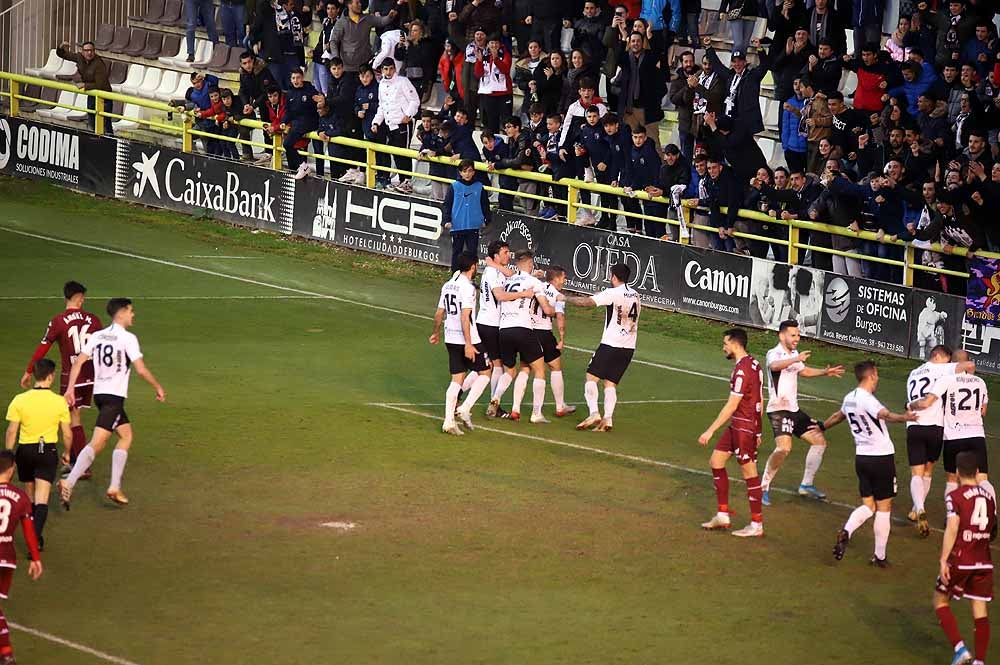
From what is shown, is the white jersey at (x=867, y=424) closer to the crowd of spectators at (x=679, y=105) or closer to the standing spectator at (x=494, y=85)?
Answer: the crowd of spectators at (x=679, y=105)

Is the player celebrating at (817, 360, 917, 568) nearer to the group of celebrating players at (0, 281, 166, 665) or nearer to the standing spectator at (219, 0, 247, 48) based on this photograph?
the group of celebrating players at (0, 281, 166, 665)

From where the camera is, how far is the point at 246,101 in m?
32.3

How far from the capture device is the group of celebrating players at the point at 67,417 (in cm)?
1213

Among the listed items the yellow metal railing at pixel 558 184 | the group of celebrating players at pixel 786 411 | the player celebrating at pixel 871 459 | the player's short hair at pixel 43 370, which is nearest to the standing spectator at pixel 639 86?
the yellow metal railing at pixel 558 184

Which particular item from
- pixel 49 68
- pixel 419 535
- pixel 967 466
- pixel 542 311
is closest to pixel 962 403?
pixel 967 466

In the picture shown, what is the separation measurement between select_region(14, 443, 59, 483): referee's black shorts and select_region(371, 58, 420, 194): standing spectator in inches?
630

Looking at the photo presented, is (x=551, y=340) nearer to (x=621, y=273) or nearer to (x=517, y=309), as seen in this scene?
(x=517, y=309)

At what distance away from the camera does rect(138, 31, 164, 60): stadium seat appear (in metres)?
39.2

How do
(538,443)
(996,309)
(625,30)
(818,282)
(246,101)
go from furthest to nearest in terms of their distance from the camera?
(246,101) < (625,30) < (818,282) < (996,309) < (538,443)

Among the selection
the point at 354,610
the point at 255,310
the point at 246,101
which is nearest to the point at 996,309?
the point at 255,310

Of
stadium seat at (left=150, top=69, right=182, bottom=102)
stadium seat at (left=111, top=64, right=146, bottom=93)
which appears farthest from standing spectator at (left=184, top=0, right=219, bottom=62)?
stadium seat at (left=111, top=64, right=146, bottom=93)

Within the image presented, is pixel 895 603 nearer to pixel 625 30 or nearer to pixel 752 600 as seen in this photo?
pixel 752 600

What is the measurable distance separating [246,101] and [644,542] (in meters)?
19.0

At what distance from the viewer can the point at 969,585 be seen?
1231 centimetres
